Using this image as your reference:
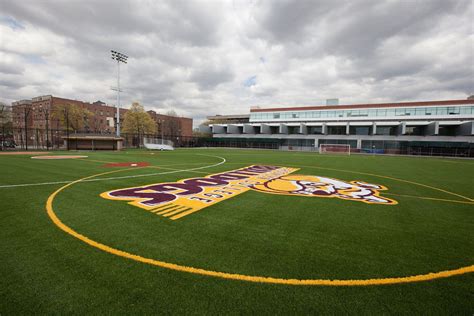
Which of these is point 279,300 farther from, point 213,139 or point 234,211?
point 213,139

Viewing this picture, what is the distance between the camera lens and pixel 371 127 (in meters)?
58.0

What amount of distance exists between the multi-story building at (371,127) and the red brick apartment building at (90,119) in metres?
32.7

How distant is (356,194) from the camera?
8.62 m

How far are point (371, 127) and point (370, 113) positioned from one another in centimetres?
695

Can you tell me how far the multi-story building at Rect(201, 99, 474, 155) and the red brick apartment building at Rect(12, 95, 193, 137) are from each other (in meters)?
32.7

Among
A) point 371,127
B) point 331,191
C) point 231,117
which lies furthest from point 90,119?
point 371,127

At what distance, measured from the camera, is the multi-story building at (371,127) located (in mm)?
48562

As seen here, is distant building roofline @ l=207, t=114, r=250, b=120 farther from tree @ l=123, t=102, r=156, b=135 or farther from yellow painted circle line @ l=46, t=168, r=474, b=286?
yellow painted circle line @ l=46, t=168, r=474, b=286

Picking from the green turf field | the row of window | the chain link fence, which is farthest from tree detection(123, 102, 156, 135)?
the green turf field

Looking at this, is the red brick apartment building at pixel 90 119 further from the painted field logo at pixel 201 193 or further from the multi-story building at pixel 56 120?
the painted field logo at pixel 201 193

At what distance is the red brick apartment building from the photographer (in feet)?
222

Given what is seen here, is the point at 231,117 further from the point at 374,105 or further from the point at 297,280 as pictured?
the point at 297,280

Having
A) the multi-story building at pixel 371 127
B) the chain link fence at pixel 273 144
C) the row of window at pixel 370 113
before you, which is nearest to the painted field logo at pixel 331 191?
the chain link fence at pixel 273 144

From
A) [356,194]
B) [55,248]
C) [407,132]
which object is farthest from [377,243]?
[407,132]
